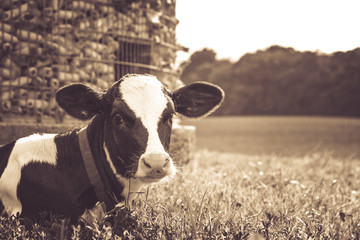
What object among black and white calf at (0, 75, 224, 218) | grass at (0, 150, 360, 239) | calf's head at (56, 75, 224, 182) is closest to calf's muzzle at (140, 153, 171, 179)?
calf's head at (56, 75, 224, 182)

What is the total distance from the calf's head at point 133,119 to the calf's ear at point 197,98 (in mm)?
82

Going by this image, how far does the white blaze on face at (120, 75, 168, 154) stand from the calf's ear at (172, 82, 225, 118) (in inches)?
14.4

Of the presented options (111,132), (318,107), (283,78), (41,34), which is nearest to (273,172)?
(111,132)

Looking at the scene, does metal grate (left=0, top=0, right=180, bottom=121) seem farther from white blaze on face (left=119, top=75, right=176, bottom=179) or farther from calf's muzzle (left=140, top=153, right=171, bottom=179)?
calf's muzzle (left=140, top=153, right=171, bottom=179)

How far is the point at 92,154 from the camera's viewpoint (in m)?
3.61

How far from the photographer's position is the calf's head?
3.10 m

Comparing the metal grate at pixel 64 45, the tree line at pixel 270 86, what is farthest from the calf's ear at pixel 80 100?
the tree line at pixel 270 86

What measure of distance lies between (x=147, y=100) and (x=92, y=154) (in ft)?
2.28

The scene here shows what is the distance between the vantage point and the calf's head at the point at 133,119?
3104mm

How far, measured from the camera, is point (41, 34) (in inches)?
254

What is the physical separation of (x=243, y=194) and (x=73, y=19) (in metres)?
3.93

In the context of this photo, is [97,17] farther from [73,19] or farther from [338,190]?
[338,190]

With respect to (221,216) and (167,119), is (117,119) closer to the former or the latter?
(167,119)

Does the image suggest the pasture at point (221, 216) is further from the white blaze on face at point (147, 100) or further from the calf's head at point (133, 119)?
the white blaze on face at point (147, 100)
